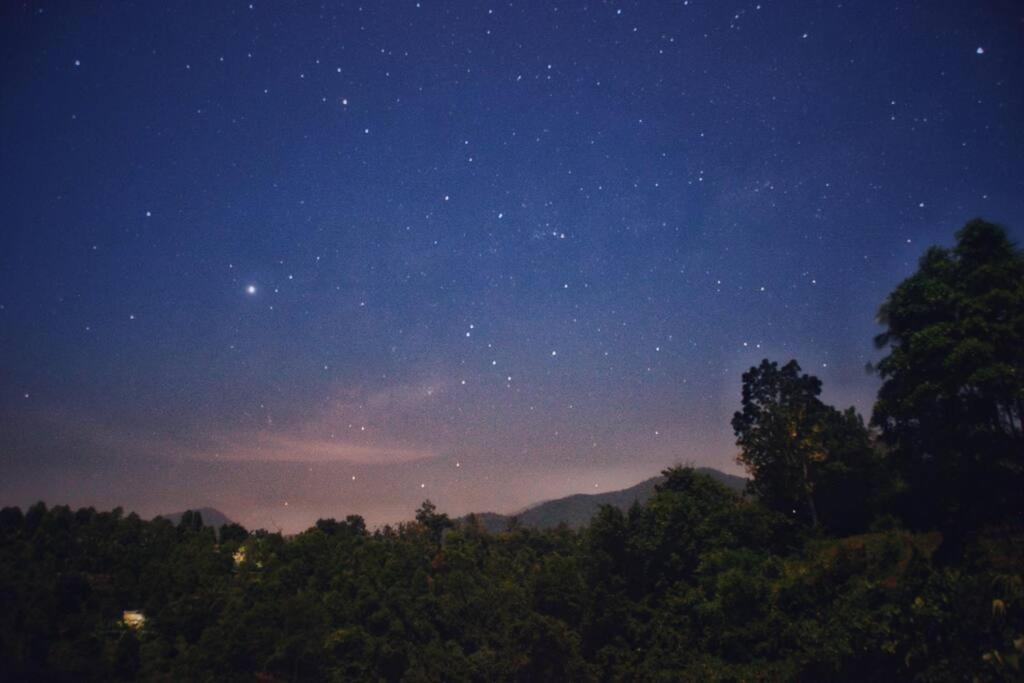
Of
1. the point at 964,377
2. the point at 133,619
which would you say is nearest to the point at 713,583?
the point at 964,377

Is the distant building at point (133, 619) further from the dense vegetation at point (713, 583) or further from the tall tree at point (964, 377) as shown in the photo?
the tall tree at point (964, 377)

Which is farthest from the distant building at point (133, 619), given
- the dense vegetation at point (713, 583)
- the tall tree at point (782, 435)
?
the tall tree at point (782, 435)

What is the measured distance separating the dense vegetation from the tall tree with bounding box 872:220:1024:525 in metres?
0.09

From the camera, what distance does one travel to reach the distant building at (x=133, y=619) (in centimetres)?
2800

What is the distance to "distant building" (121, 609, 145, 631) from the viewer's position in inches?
1102

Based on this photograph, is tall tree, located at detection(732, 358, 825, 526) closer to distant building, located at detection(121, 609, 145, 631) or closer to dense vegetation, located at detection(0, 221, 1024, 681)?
dense vegetation, located at detection(0, 221, 1024, 681)

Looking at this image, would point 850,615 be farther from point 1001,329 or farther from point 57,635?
point 57,635

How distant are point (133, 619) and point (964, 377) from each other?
42430 millimetres

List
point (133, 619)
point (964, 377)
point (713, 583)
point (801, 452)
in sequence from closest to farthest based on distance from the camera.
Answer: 1. point (964, 377)
2. point (713, 583)
3. point (133, 619)
4. point (801, 452)


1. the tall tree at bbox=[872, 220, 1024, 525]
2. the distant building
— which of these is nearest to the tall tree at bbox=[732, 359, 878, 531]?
the tall tree at bbox=[872, 220, 1024, 525]

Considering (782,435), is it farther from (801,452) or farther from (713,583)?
(713,583)

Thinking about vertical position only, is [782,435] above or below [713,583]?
above

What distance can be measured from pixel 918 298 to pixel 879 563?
13.9 m

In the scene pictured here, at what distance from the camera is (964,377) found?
2262 centimetres
